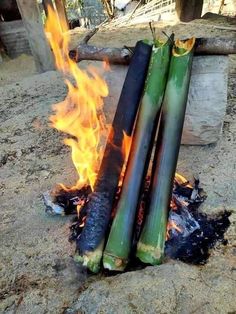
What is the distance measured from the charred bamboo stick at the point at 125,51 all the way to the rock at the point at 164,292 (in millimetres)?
1818

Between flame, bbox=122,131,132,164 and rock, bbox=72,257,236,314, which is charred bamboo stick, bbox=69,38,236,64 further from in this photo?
rock, bbox=72,257,236,314

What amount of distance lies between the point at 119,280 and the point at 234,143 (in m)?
2.06

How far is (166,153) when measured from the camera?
2.27m

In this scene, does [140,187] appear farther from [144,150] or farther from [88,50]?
[88,50]

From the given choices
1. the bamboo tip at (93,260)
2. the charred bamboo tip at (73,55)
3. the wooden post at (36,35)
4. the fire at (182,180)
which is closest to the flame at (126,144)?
the fire at (182,180)

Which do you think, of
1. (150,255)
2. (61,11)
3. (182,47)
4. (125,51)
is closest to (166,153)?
(150,255)

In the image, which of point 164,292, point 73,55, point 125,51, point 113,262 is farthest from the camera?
point 73,55

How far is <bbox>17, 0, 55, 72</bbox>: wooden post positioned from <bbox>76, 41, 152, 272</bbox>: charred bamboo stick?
3.71 meters

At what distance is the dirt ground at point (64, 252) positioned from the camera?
1.79 m

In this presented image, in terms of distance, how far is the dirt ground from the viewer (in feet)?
5.88

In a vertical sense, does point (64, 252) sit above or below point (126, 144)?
below

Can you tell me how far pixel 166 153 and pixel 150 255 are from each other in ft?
2.30

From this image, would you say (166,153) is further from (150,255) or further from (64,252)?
(64,252)

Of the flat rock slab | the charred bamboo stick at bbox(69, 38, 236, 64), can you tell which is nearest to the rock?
the flat rock slab
